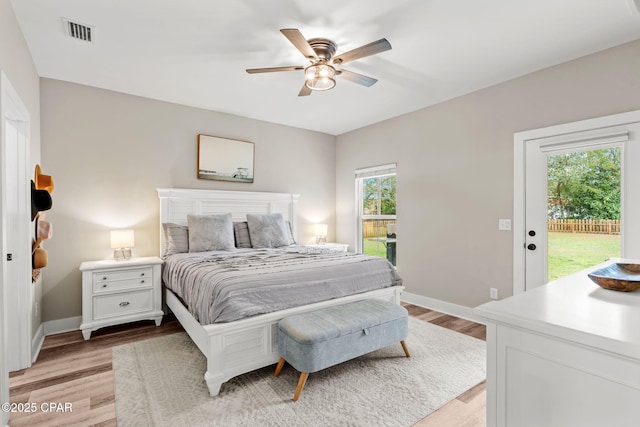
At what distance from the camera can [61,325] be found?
126 inches

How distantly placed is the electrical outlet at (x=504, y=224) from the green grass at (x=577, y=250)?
0.36m

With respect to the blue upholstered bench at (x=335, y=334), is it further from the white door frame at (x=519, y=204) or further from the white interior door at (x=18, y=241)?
the white interior door at (x=18, y=241)

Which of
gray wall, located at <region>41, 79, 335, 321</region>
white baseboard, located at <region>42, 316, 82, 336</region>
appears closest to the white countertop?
gray wall, located at <region>41, 79, 335, 321</region>

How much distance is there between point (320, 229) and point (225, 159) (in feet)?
5.78

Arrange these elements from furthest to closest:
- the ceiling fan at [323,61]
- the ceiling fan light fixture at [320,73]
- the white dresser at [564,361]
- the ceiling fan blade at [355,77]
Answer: the ceiling fan blade at [355,77] < the ceiling fan light fixture at [320,73] < the ceiling fan at [323,61] < the white dresser at [564,361]

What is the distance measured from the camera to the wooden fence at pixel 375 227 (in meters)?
4.79

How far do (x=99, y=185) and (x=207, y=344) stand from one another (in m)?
2.43

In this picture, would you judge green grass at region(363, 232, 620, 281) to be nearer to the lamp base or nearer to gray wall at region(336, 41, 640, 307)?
gray wall at region(336, 41, 640, 307)

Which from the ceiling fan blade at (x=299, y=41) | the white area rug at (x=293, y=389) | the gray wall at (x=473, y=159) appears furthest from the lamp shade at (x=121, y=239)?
the gray wall at (x=473, y=159)

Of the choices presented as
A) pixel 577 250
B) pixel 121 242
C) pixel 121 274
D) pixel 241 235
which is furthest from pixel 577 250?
pixel 121 242

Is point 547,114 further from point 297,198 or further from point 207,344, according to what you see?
point 207,344

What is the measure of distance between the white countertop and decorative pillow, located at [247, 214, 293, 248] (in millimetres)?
3126

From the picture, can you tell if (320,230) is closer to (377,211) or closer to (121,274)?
(377,211)

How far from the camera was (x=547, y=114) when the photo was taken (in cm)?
294
